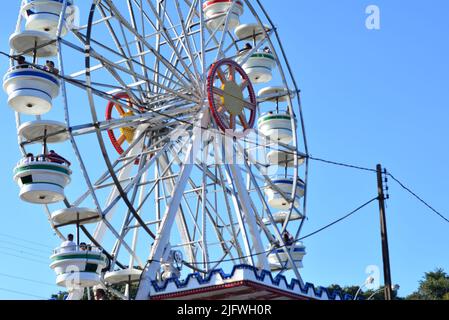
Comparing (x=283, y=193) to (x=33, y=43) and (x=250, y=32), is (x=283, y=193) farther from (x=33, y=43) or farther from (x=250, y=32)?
(x=33, y=43)

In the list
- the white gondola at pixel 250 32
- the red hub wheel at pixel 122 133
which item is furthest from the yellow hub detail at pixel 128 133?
the white gondola at pixel 250 32

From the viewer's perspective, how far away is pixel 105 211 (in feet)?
73.5

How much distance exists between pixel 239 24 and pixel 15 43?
8240 millimetres

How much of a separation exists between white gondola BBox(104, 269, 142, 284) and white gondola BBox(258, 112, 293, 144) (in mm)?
8720

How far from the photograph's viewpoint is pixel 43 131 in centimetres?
2319

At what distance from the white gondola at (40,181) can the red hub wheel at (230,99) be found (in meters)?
4.66

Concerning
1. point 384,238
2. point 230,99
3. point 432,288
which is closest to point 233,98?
point 230,99

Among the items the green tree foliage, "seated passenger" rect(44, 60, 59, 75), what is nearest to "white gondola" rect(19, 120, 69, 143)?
"seated passenger" rect(44, 60, 59, 75)

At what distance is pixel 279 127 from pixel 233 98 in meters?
4.09

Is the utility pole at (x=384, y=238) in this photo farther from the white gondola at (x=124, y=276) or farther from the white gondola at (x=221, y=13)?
the white gondola at (x=221, y=13)

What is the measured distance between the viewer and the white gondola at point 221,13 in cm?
2911

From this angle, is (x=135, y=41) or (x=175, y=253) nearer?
(x=175, y=253)
